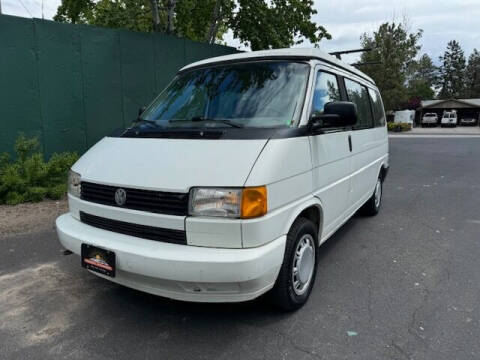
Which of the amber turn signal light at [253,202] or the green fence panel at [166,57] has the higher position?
the green fence panel at [166,57]

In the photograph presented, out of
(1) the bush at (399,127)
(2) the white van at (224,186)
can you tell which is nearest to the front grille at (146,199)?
(2) the white van at (224,186)

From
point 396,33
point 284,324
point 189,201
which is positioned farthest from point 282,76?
point 396,33

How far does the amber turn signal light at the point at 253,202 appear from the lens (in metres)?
2.41

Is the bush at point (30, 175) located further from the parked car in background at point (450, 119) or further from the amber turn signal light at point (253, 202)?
the parked car in background at point (450, 119)

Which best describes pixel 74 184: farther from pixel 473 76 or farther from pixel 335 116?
pixel 473 76

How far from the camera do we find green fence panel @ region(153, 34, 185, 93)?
28.1 feet

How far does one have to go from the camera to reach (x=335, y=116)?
3105 millimetres

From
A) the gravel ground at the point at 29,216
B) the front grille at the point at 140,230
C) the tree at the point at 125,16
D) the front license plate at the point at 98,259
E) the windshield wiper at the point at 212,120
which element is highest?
the tree at the point at 125,16

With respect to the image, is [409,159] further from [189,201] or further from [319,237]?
[189,201]

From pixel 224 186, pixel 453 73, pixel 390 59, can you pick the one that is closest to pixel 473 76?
pixel 453 73

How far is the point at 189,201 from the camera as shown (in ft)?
8.13

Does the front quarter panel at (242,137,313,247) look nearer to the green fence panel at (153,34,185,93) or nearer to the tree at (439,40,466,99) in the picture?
the green fence panel at (153,34,185,93)

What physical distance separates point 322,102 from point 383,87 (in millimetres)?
45191

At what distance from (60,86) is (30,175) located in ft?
6.06
